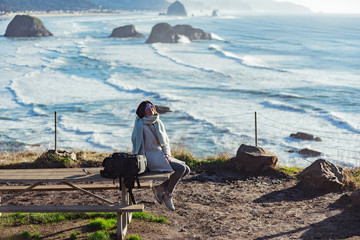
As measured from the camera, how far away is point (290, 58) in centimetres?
5616

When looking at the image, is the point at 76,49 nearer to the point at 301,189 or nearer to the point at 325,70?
the point at 325,70

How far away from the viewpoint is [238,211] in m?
7.68

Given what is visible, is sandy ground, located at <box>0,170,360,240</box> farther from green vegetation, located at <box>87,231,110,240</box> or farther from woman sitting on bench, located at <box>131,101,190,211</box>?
woman sitting on bench, located at <box>131,101,190,211</box>

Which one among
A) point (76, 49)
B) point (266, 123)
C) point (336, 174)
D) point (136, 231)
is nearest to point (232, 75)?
point (266, 123)

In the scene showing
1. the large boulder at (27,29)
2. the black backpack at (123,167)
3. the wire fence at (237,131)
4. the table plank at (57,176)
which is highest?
the black backpack at (123,167)

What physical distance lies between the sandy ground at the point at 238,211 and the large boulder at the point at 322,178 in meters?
0.20

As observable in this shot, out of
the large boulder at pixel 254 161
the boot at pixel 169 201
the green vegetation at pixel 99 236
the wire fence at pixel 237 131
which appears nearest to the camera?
the green vegetation at pixel 99 236

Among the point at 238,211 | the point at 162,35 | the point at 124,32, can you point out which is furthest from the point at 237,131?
the point at 124,32

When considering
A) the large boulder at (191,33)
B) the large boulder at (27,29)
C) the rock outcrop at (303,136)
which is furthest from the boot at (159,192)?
the large boulder at (27,29)

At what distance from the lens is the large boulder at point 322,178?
28.5 ft

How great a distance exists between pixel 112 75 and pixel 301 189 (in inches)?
1243

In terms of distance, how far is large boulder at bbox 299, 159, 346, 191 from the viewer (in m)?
8.68

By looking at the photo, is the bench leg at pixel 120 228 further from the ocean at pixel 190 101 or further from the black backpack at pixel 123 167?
the ocean at pixel 190 101

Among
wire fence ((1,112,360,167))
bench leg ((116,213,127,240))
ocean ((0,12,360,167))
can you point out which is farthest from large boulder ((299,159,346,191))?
wire fence ((1,112,360,167))
